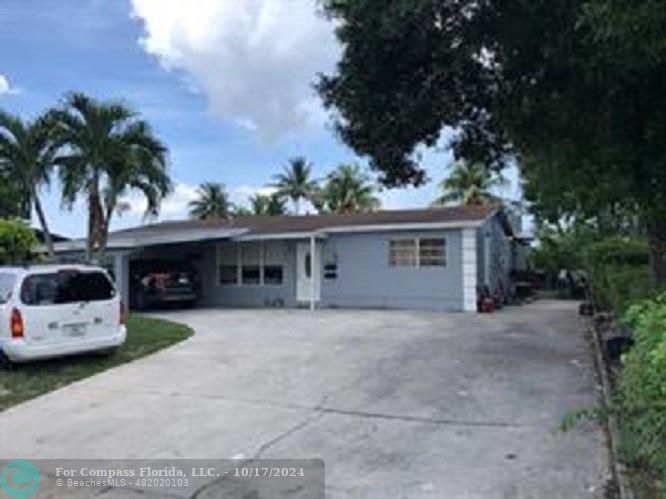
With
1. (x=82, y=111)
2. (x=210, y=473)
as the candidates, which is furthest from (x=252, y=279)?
(x=210, y=473)

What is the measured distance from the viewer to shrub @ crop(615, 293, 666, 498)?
412 centimetres

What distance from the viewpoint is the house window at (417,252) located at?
25.1 metres

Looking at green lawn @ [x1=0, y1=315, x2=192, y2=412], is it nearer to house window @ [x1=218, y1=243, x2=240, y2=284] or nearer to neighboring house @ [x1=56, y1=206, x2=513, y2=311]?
neighboring house @ [x1=56, y1=206, x2=513, y2=311]

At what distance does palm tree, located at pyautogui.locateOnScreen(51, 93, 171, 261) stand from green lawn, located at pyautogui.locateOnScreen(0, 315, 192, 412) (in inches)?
263

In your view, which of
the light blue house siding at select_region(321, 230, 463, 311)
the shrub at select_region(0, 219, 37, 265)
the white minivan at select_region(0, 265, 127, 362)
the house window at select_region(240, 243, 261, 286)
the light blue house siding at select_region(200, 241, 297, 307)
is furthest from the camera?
the house window at select_region(240, 243, 261, 286)

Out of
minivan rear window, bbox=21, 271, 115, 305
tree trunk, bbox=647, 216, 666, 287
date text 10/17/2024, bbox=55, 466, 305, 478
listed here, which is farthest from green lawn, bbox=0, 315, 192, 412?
tree trunk, bbox=647, 216, 666, 287

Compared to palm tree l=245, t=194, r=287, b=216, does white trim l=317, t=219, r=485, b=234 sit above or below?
below

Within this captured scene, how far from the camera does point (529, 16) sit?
1037 cm

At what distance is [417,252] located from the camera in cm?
2548

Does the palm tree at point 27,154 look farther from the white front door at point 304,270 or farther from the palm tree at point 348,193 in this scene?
the palm tree at point 348,193

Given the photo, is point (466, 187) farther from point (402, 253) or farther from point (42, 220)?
point (42, 220)

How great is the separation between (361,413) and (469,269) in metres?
14.8

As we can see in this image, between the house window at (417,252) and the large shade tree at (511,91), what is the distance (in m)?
10.8

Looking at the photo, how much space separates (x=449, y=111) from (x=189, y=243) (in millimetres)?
17743
